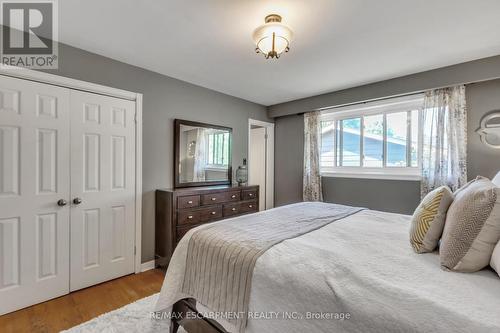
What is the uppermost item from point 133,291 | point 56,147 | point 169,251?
point 56,147

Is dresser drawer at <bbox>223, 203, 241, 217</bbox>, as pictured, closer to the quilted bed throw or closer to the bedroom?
the bedroom

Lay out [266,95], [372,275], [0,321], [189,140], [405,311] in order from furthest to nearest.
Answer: [266,95]
[189,140]
[0,321]
[372,275]
[405,311]

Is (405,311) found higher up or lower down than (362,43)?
lower down

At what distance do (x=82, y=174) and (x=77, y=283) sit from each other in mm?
1122

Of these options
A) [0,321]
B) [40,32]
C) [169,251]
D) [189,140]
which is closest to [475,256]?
[169,251]

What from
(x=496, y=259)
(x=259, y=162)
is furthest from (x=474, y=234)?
(x=259, y=162)

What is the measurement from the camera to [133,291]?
2432mm

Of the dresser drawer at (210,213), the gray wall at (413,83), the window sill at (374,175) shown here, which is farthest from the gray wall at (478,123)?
the dresser drawer at (210,213)

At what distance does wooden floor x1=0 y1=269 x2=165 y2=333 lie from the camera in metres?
1.89

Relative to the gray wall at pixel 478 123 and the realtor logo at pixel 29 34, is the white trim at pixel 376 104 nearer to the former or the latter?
the gray wall at pixel 478 123

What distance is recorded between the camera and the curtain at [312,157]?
4.08 metres

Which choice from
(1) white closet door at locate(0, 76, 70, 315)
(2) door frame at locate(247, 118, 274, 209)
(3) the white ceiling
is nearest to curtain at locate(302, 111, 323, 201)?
(2) door frame at locate(247, 118, 274, 209)

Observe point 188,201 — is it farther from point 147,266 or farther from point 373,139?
point 373,139

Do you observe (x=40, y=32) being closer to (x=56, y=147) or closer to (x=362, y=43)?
(x=56, y=147)
